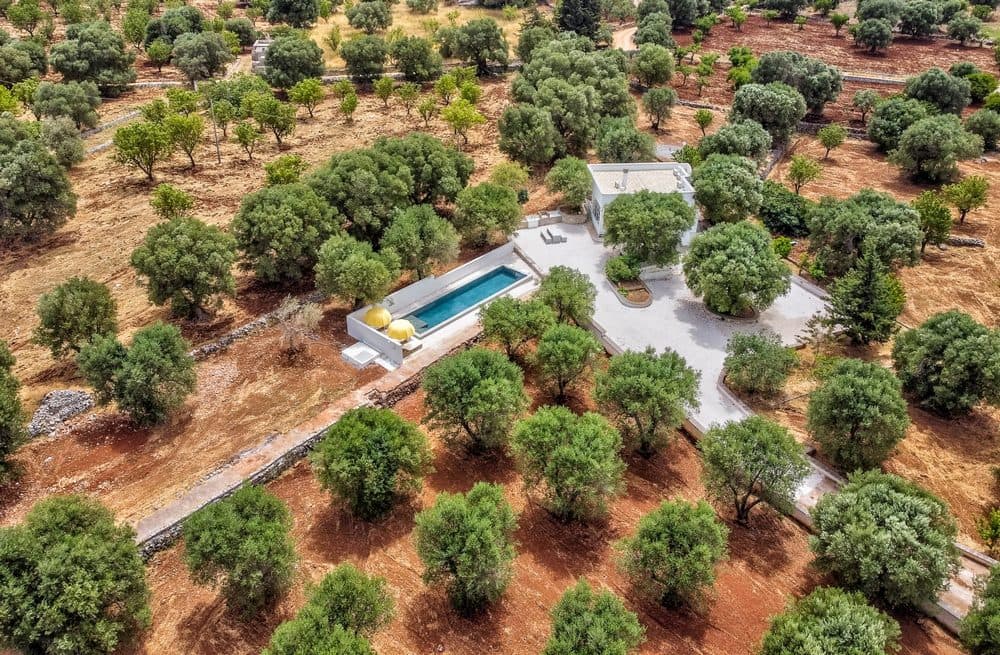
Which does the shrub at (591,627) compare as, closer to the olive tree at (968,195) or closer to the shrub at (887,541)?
the shrub at (887,541)

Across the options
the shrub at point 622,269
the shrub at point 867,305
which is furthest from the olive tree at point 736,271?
the shrub at point 622,269

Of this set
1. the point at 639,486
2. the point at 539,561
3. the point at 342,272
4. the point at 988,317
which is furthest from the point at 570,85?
the point at 539,561

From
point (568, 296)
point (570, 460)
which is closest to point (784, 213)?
point (568, 296)

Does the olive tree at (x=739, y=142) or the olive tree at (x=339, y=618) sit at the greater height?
the olive tree at (x=339, y=618)

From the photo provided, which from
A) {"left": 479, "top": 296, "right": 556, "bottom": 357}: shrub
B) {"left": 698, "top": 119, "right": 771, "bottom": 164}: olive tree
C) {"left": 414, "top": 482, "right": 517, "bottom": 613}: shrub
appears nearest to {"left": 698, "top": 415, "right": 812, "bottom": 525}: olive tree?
{"left": 414, "top": 482, "right": 517, "bottom": 613}: shrub

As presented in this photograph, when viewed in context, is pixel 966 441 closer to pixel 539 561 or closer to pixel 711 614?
pixel 711 614

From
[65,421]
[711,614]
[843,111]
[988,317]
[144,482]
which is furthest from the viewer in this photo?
[843,111]
